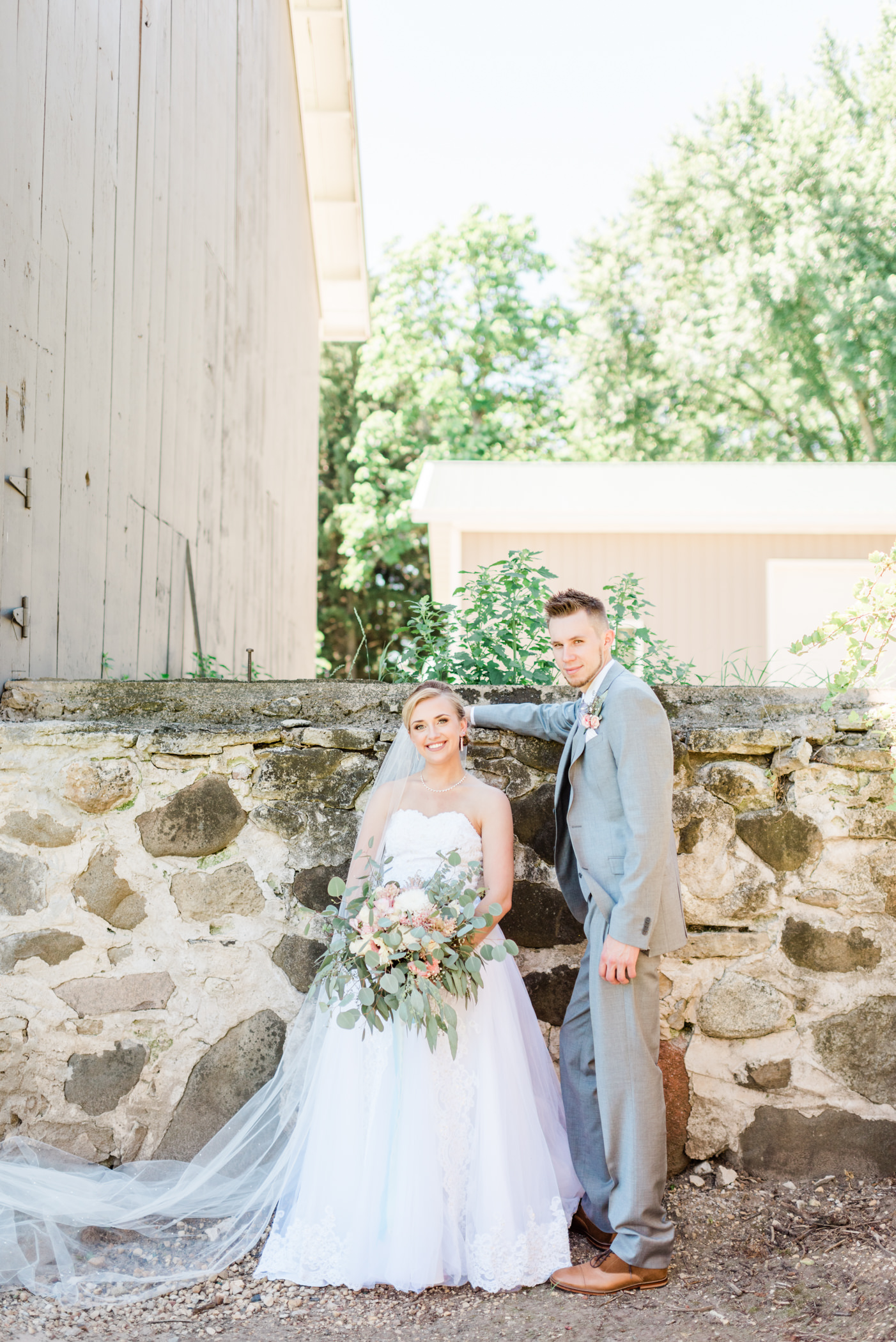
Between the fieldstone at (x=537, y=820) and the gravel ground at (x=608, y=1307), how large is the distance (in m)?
1.16

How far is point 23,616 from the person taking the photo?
3.58 m

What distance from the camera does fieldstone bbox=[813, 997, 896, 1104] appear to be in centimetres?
324

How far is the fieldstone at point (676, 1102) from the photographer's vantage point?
10.6 feet

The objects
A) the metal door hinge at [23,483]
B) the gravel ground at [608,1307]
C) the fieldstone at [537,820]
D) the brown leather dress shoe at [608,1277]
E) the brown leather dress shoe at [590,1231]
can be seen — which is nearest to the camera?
the gravel ground at [608,1307]

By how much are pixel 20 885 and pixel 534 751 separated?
5.62ft

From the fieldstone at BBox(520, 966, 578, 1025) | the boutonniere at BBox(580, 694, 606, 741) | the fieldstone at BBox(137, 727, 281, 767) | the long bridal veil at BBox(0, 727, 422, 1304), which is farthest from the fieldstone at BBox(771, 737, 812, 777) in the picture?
the fieldstone at BBox(137, 727, 281, 767)

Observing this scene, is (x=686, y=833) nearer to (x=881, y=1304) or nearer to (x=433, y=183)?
(x=881, y=1304)

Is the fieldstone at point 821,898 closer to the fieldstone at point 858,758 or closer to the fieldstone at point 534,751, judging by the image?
the fieldstone at point 858,758

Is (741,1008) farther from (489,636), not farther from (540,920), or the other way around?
(489,636)

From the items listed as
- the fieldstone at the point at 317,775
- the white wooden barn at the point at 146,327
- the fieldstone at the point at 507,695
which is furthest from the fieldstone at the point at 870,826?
the white wooden barn at the point at 146,327

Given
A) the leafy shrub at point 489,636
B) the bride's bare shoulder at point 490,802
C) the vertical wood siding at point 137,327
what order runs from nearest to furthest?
the bride's bare shoulder at point 490,802, the vertical wood siding at point 137,327, the leafy shrub at point 489,636

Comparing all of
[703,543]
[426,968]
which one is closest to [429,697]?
[426,968]

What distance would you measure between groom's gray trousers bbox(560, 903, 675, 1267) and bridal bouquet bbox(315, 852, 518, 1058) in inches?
13.6

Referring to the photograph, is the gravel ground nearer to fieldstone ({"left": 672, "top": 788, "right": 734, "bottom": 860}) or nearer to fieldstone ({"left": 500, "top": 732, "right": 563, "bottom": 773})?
fieldstone ({"left": 672, "top": 788, "right": 734, "bottom": 860})
